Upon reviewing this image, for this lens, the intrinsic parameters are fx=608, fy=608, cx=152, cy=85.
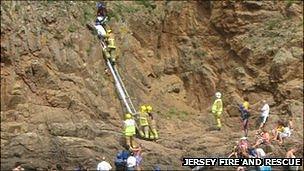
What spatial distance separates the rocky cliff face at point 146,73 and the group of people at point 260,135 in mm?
438

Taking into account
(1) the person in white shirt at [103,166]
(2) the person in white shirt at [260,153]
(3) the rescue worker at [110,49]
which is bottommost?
(1) the person in white shirt at [103,166]

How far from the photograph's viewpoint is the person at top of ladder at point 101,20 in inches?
1053

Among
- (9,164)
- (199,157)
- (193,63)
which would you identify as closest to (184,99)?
(193,63)

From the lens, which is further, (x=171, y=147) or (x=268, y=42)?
(x=268, y=42)

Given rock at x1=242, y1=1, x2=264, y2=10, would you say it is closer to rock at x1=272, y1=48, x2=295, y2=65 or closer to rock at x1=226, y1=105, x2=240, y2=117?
rock at x1=272, y1=48, x2=295, y2=65

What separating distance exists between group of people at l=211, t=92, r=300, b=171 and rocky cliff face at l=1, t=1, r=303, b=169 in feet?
1.44

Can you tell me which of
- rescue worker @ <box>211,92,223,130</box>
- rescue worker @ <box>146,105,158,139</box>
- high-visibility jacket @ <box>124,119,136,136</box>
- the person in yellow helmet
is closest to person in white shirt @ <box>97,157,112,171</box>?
the person in yellow helmet

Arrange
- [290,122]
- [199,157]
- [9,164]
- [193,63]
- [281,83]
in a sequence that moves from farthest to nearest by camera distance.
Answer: [193,63] < [281,83] < [290,122] < [199,157] < [9,164]

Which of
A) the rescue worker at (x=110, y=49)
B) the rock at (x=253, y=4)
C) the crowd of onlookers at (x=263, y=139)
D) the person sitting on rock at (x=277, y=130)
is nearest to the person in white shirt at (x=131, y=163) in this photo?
the crowd of onlookers at (x=263, y=139)

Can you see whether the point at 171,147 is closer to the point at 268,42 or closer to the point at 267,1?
the point at 268,42

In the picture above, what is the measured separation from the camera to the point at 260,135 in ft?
76.7

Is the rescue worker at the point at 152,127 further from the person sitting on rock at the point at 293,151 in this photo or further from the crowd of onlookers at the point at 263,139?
the person sitting on rock at the point at 293,151

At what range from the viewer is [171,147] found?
76.7 feet

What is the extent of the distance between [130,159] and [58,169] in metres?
2.55
